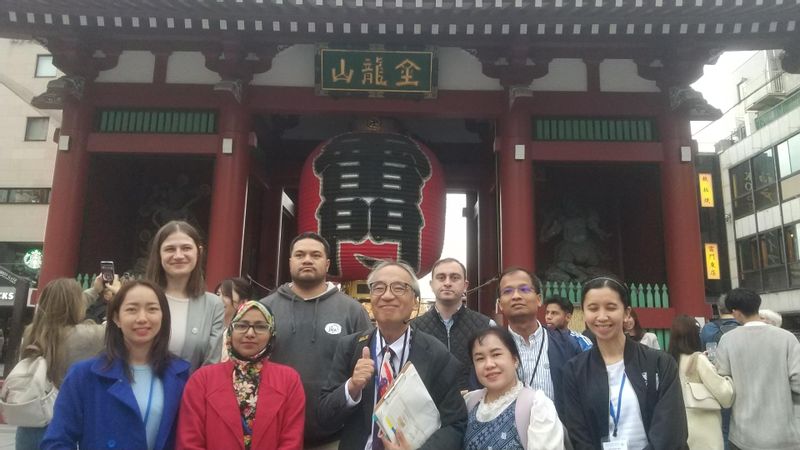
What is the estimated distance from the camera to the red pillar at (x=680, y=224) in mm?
8133

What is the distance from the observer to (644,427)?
8.38 ft

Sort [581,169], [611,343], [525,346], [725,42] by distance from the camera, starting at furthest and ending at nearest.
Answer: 1. [581,169]
2. [725,42]
3. [525,346]
4. [611,343]

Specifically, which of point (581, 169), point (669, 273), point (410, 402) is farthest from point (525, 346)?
point (581, 169)

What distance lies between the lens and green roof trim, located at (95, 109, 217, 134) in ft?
28.7

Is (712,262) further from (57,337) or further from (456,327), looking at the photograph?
(57,337)

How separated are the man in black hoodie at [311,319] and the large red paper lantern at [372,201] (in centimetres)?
471

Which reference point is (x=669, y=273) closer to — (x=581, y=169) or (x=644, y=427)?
(x=581, y=169)

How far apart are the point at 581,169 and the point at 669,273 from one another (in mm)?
2987

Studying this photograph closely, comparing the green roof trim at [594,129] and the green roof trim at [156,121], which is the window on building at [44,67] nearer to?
the green roof trim at [156,121]

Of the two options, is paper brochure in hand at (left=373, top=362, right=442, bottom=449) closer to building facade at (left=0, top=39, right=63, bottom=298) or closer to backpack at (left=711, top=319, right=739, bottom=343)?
backpack at (left=711, top=319, right=739, bottom=343)

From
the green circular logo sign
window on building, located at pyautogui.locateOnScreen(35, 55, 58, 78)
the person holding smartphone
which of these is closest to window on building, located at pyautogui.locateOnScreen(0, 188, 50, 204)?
the green circular logo sign

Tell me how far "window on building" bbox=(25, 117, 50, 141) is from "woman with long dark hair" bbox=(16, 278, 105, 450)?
22.6 meters

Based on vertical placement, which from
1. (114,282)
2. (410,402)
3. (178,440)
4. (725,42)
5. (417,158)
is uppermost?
(725,42)

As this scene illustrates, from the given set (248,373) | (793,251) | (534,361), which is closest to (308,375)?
(248,373)
